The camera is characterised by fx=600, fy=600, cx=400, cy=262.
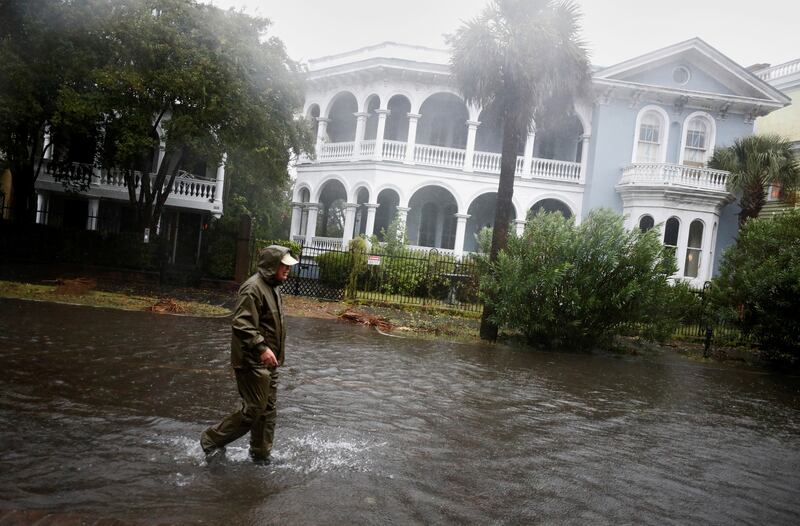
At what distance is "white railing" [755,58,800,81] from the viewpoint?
A: 26.6 meters

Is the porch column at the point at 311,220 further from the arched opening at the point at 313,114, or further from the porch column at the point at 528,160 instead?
the porch column at the point at 528,160

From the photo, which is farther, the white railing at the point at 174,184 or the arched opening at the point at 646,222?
the arched opening at the point at 646,222

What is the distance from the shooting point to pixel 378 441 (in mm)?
5566

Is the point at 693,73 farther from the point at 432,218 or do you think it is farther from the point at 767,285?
the point at 767,285

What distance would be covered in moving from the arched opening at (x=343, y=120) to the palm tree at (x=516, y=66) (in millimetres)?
14767

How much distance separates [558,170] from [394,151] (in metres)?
6.99

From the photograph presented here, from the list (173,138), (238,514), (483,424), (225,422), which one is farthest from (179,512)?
(173,138)

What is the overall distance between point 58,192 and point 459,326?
18.4m

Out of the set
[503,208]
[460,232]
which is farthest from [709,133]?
[503,208]

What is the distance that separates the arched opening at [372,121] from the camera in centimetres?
2630

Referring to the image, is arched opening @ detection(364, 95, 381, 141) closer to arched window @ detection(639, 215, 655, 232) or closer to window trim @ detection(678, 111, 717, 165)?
arched window @ detection(639, 215, 655, 232)

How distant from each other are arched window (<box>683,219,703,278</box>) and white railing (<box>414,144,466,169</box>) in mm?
9759

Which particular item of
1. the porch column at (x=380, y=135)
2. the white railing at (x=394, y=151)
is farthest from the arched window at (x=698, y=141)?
the porch column at (x=380, y=135)

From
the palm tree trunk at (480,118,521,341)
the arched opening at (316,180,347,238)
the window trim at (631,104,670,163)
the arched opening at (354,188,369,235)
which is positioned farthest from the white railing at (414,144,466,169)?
the palm tree trunk at (480,118,521,341)
